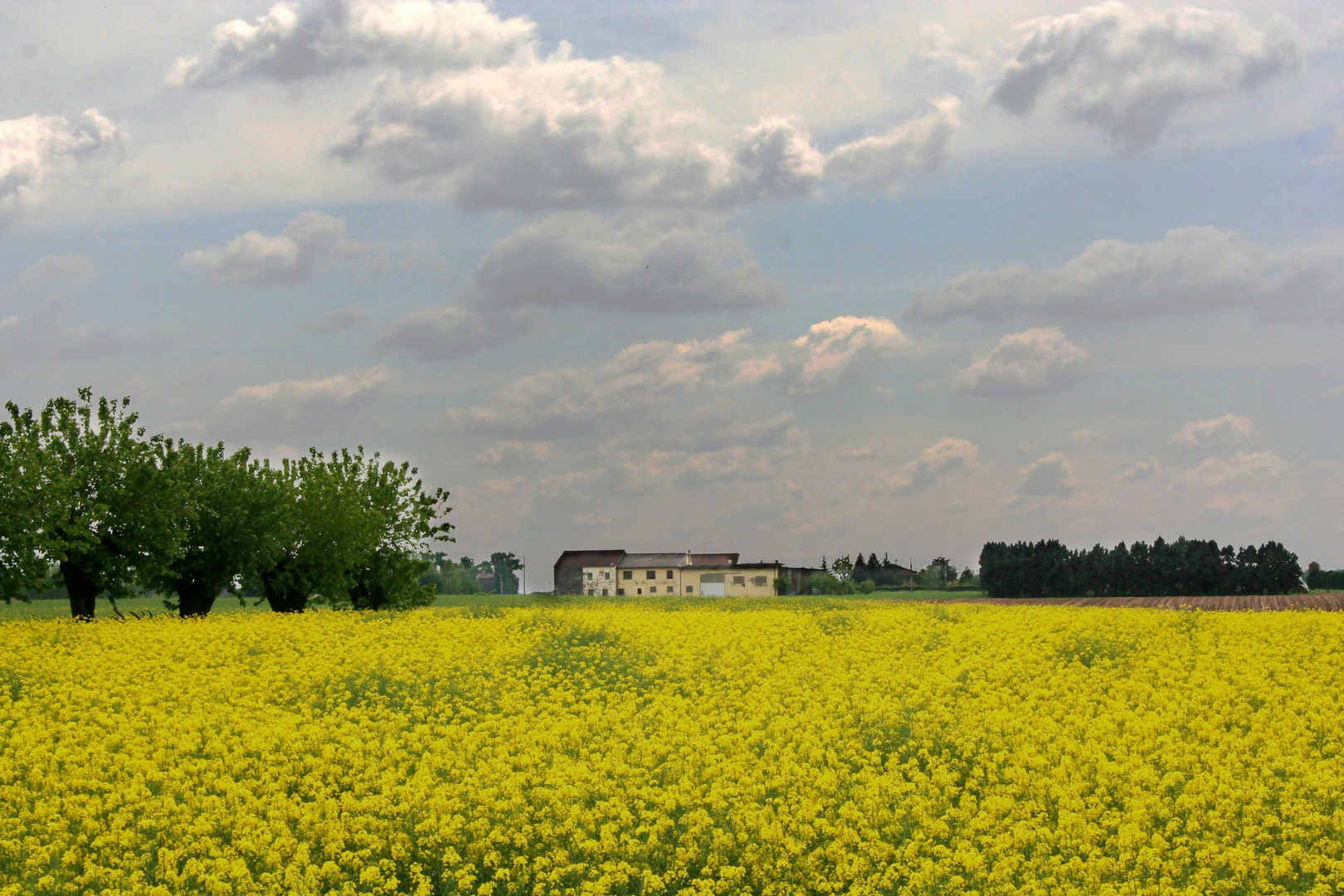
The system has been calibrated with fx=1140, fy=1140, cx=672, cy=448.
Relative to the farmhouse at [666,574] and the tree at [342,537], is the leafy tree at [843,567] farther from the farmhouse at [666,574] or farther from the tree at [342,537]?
the tree at [342,537]

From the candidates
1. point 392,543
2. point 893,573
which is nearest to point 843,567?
point 893,573

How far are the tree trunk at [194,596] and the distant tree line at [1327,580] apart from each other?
8935 cm

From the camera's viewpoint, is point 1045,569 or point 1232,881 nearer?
point 1232,881

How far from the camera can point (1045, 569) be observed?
348 feet

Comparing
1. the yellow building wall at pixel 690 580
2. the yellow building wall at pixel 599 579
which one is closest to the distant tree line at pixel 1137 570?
the yellow building wall at pixel 690 580

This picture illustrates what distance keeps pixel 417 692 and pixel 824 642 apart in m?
11.0

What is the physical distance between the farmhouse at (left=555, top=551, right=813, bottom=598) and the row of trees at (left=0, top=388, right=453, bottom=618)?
7394 cm

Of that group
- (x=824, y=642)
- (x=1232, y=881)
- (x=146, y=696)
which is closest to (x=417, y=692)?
(x=146, y=696)

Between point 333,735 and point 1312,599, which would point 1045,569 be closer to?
Result: point 1312,599

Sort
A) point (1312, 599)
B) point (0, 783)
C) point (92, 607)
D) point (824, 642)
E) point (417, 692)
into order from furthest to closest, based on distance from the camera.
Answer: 1. point (1312, 599)
2. point (92, 607)
3. point (824, 642)
4. point (417, 692)
5. point (0, 783)

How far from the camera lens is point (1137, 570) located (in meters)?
102

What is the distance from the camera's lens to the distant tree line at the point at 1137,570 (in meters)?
95.8

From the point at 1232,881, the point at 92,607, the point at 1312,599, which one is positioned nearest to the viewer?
the point at 1232,881

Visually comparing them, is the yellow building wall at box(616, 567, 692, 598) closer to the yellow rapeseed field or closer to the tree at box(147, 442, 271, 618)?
Answer: the tree at box(147, 442, 271, 618)
